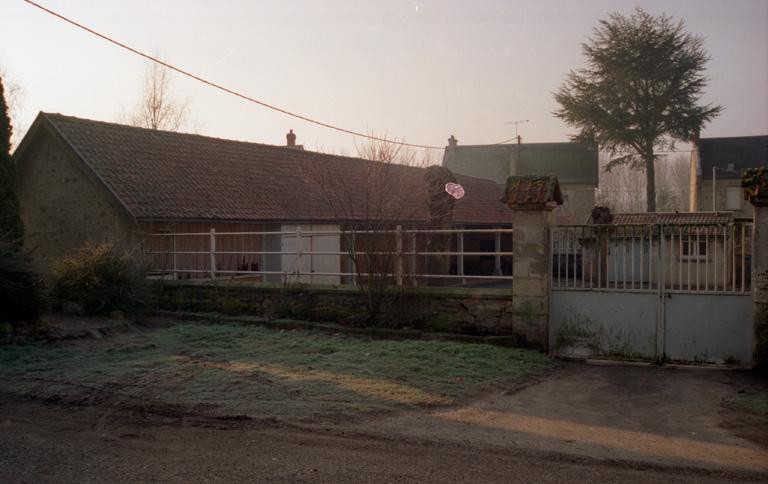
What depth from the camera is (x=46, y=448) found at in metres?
6.19

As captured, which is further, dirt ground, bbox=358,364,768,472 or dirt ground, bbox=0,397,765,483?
dirt ground, bbox=358,364,768,472

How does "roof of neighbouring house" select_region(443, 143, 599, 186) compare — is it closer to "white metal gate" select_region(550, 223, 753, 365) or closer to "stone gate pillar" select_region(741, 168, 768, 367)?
"white metal gate" select_region(550, 223, 753, 365)

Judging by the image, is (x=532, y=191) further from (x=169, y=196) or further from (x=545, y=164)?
(x=545, y=164)

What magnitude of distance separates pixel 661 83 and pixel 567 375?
106 feet

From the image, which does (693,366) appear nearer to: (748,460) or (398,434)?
(748,460)

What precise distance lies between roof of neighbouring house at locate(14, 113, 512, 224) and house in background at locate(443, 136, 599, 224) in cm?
2679

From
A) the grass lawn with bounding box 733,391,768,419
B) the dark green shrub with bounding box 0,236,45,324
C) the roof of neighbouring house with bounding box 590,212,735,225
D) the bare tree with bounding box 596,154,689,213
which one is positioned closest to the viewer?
the grass lawn with bounding box 733,391,768,419

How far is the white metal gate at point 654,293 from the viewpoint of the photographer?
9891mm

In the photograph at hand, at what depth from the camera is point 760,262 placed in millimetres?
9625

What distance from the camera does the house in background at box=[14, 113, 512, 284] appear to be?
17.4 meters

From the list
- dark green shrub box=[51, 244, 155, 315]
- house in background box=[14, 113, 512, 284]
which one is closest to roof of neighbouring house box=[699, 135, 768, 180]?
house in background box=[14, 113, 512, 284]

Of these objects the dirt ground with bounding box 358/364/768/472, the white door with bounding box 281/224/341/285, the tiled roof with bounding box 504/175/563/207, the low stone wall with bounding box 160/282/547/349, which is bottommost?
the dirt ground with bounding box 358/364/768/472

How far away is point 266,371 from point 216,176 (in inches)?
508


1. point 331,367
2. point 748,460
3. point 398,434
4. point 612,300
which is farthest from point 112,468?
point 612,300
